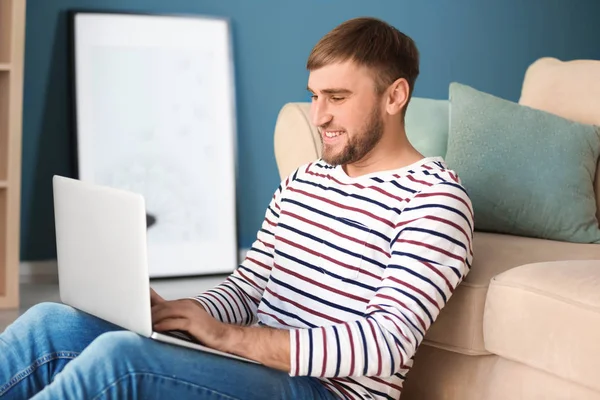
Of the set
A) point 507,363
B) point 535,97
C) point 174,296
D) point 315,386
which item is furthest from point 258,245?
point 174,296

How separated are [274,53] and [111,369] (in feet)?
9.40

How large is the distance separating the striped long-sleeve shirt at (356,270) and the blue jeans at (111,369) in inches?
2.9

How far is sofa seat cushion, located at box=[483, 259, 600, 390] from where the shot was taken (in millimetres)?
1646

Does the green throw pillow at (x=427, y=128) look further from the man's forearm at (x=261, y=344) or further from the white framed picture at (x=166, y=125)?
the white framed picture at (x=166, y=125)

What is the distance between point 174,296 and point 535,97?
61.6 inches

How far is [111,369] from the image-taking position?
1408 mm

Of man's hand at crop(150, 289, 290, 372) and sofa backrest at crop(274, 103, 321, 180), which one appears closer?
man's hand at crop(150, 289, 290, 372)

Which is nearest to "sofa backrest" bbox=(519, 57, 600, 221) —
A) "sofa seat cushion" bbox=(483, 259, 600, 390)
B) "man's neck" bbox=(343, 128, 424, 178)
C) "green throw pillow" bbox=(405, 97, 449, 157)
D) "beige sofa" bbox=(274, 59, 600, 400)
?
"green throw pillow" bbox=(405, 97, 449, 157)

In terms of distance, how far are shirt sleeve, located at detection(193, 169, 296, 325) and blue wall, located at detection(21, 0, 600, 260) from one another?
211cm

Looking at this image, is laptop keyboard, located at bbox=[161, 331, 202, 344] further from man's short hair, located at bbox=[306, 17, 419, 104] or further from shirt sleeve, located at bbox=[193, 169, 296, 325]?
man's short hair, located at bbox=[306, 17, 419, 104]

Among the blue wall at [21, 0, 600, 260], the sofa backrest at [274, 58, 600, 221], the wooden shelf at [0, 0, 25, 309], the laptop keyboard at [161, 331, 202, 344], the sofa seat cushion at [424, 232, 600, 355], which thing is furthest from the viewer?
the blue wall at [21, 0, 600, 260]

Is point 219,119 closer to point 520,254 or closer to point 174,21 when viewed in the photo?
point 174,21

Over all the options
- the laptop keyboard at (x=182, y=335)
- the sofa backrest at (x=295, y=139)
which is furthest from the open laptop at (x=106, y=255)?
the sofa backrest at (x=295, y=139)

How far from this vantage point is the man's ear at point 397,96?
174 cm
